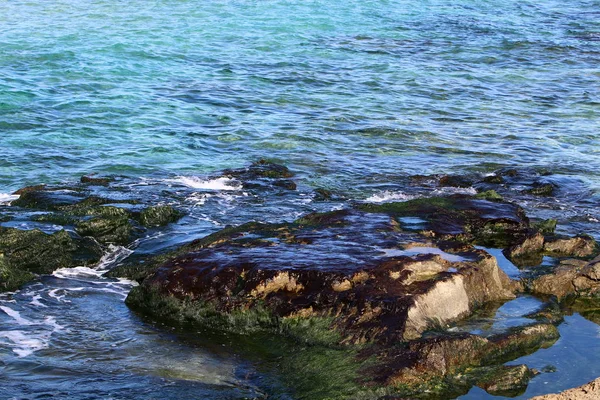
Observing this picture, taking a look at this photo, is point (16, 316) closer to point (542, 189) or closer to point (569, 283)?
point (569, 283)

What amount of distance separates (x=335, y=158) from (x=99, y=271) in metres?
7.24

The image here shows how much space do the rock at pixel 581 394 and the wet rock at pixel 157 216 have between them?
259 inches

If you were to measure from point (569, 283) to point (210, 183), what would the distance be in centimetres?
695

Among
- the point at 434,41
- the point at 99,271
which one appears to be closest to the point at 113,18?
the point at 434,41

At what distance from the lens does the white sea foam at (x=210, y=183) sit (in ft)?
48.8

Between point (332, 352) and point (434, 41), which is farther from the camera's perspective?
point (434, 41)

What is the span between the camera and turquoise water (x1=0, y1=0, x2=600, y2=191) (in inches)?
683

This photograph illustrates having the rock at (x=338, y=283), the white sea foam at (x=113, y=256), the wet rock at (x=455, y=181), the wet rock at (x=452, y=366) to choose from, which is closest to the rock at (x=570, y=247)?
the rock at (x=338, y=283)

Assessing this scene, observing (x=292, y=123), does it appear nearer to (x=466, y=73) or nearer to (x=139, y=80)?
(x=139, y=80)

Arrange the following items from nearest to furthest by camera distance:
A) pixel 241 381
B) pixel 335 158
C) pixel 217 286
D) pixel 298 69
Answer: pixel 241 381 → pixel 217 286 → pixel 335 158 → pixel 298 69

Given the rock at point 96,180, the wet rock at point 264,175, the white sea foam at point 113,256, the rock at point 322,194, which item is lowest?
the rock at point 322,194

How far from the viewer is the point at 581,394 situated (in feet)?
25.3

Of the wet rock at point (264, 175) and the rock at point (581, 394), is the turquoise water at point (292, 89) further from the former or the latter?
the rock at point (581, 394)

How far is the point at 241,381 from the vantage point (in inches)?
313
